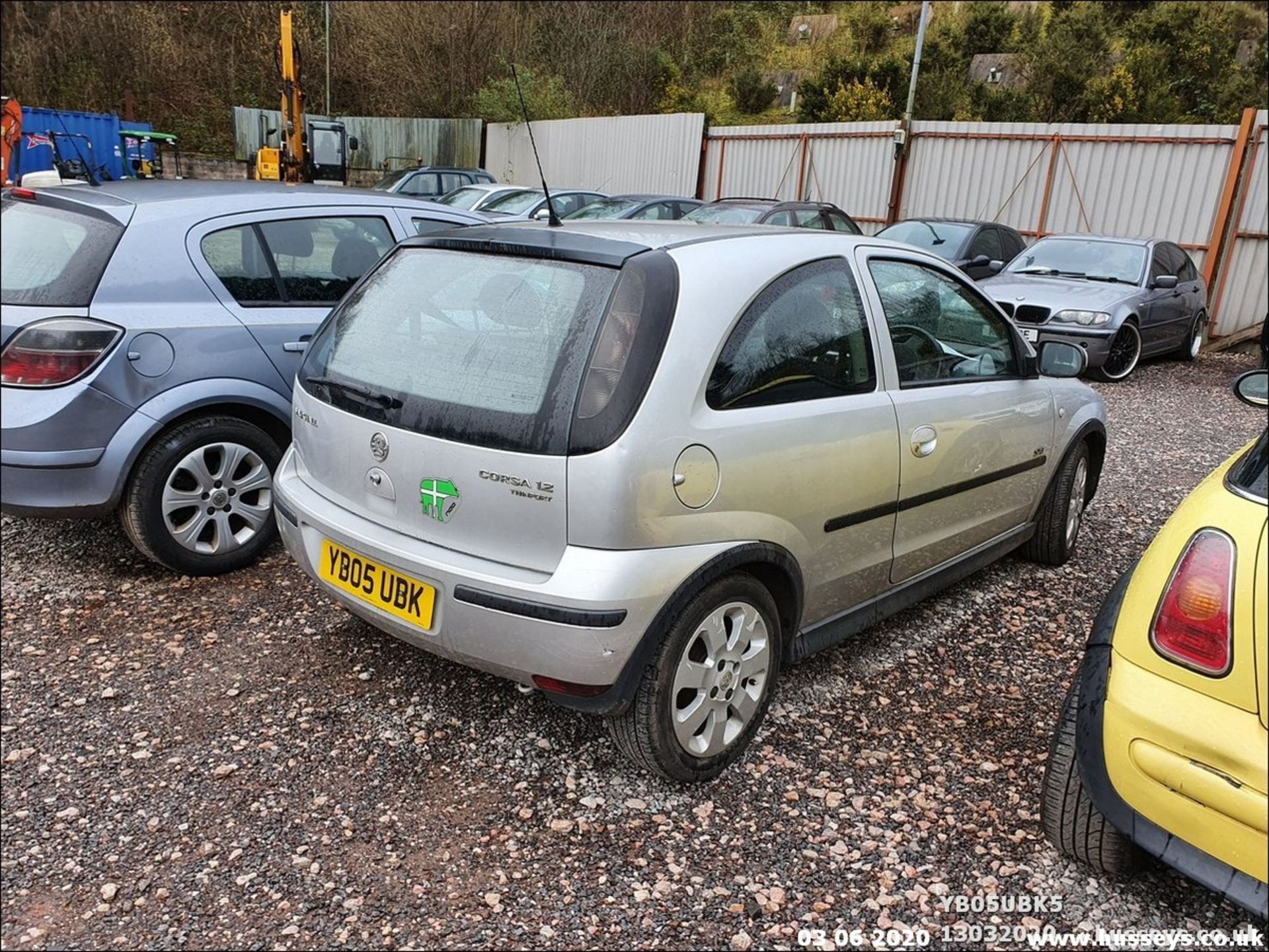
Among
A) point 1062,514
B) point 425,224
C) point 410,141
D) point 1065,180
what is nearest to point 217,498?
point 425,224

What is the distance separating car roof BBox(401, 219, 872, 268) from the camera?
103 inches

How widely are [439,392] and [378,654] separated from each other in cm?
125

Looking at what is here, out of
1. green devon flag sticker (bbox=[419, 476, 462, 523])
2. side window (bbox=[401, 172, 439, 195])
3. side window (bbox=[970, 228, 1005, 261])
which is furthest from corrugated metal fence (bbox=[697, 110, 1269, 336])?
green devon flag sticker (bbox=[419, 476, 462, 523])

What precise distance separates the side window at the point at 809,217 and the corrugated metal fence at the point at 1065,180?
4.51 meters

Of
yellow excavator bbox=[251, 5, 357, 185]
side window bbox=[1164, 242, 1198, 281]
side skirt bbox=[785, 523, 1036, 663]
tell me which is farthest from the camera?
yellow excavator bbox=[251, 5, 357, 185]

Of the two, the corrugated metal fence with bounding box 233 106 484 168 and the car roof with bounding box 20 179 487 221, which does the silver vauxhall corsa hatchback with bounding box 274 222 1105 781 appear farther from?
the corrugated metal fence with bounding box 233 106 484 168

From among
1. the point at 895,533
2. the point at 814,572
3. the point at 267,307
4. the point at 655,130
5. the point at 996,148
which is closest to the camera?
the point at 814,572

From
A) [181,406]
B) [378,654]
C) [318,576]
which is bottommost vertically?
[378,654]

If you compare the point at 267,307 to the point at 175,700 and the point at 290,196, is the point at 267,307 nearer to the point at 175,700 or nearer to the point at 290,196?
the point at 290,196

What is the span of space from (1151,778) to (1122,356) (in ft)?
28.1

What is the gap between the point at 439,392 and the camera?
2.60 metres

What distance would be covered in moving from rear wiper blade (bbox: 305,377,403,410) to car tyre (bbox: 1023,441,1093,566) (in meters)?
3.01

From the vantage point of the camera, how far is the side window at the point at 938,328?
3.25 meters

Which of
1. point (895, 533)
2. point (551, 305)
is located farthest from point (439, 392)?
point (895, 533)
